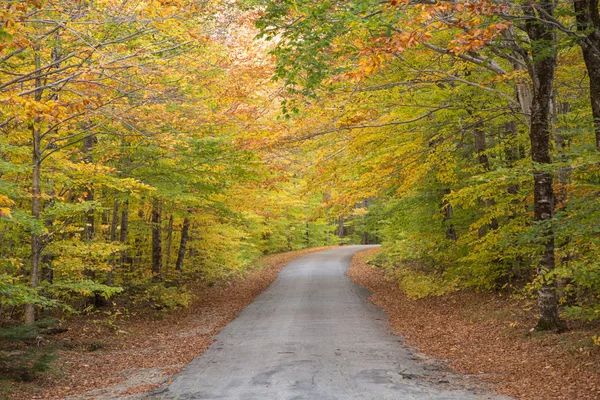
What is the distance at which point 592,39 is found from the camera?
303 inches

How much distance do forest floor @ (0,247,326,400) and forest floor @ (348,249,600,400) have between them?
524cm

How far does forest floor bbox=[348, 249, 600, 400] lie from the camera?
740 centimetres

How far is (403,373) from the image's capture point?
831cm

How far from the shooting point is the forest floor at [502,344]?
7.40 metres

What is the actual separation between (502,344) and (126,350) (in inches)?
333

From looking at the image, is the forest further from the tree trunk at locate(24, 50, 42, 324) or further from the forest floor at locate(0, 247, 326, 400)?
the forest floor at locate(0, 247, 326, 400)

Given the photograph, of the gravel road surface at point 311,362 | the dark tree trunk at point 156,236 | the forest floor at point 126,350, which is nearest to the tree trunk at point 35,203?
the forest floor at point 126,350

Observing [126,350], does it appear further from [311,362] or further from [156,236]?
[156,236]

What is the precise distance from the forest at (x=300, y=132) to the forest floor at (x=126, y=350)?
720 mm

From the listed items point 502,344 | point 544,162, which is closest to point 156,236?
point 502,344

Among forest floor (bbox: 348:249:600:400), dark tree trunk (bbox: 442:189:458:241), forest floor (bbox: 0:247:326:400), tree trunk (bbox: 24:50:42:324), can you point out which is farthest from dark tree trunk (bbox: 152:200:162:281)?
dark tree trunk (bbox: 442:189:458:241)

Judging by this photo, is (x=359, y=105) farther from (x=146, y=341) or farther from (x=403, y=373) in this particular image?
(x=146, y=341)

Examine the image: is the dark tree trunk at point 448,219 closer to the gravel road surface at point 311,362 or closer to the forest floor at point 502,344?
the forest floor at point 502,344

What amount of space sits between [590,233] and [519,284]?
8247mm
